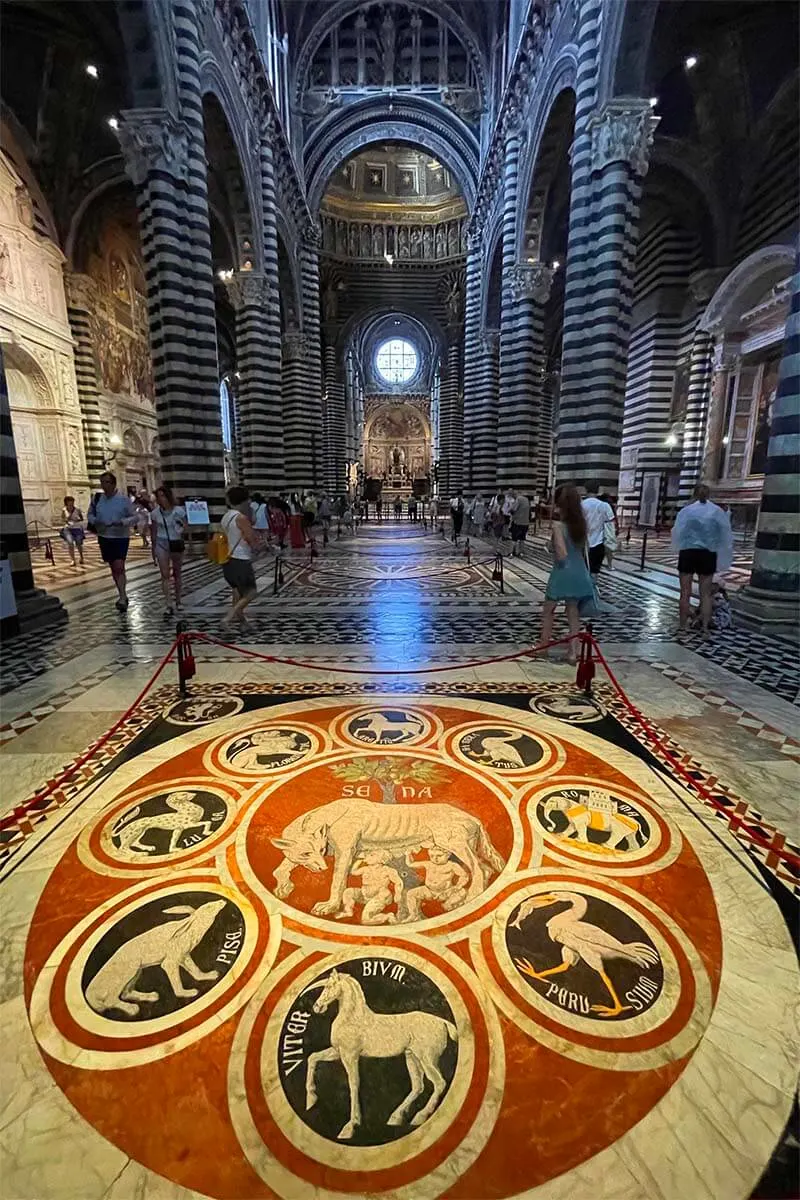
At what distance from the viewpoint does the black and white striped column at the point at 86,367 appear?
18.9 meters

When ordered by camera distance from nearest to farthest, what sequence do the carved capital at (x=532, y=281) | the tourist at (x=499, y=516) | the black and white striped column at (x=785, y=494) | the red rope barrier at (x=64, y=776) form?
the red rope barrier at (x=64, y=776)
the black and white striped column at (x=785, y=494)
the tourist at (x=499, y=516)
the carved capital at (x=532, y=281)

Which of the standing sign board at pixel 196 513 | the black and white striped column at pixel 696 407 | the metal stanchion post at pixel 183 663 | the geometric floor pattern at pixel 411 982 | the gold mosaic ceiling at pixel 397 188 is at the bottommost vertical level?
the geometric floor pattern at pixel 411 982

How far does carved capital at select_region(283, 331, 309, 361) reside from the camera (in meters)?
23.3

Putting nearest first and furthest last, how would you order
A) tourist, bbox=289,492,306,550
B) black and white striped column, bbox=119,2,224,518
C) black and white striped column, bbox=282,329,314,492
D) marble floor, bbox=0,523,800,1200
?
1. marble floor, bbox=0,523,800,1200
2. black and white striped column, bbox=119,2,224,518
3. tourist, bbox=289,492,306,550
4. black and white striped column, bbox=282,329,314,492

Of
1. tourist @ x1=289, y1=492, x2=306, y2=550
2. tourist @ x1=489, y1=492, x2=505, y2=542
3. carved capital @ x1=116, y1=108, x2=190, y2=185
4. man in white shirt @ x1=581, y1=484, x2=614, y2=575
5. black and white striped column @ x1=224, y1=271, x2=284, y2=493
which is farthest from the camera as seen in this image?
black and white striped column @ x1=224, y1=271, x2=284, y2=493

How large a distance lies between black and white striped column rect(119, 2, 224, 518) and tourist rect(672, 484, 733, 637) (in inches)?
405

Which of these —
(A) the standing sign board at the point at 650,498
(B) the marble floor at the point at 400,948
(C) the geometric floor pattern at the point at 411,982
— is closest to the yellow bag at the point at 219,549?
(B) the marble floor at the point at 400,948

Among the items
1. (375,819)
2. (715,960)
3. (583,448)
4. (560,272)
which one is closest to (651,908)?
(715,960)

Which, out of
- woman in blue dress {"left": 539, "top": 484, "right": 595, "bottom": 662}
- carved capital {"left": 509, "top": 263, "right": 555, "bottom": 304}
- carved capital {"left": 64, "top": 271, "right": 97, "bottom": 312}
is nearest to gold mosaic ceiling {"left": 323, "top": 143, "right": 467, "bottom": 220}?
carved capital {"left": 64, "top": 271, "right": 97, "bottom": 312}

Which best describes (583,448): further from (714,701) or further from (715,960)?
(715,960)

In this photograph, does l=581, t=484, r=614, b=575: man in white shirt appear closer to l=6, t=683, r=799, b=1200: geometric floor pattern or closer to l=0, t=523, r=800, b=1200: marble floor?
l=0, t=523, r=800, b=1200: marble floor

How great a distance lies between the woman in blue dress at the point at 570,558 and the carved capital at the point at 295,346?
73.4 ft

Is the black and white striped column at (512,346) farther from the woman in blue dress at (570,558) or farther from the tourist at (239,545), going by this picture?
the woman in blue dress at (570,558)

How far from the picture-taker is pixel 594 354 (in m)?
11.2
